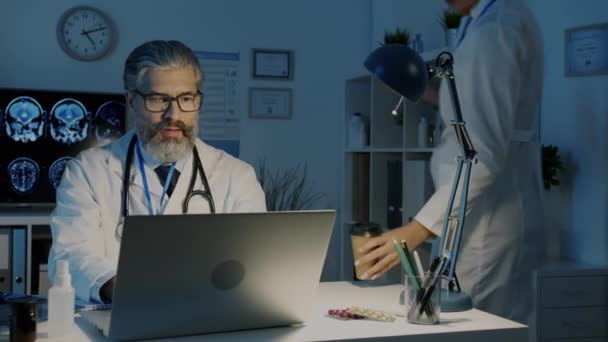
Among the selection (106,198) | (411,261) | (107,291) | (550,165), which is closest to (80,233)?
(106,198)

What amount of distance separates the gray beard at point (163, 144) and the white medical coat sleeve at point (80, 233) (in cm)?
18

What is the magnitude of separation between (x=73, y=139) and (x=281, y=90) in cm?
131

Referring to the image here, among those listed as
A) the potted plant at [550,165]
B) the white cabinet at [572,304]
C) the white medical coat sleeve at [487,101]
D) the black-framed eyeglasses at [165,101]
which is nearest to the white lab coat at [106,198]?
the black-framed eyeglasses at [165,101]

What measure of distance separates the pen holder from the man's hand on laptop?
676 millimetres

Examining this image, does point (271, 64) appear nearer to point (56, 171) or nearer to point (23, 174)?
point (56, 171)

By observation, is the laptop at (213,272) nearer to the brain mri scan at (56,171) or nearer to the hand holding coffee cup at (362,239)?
the hand holding coffee cup at (362,239)

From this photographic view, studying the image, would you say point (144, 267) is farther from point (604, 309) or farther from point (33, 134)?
point (33, 134)

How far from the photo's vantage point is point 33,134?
438 centimetres

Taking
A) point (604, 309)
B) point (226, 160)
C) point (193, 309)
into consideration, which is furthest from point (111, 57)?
point (193, 309)

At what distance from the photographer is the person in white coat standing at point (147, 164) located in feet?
7.24

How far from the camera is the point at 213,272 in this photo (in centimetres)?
146

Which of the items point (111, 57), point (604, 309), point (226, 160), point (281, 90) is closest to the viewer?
point (226, 160)

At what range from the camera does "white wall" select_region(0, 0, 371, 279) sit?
4539 millimetres

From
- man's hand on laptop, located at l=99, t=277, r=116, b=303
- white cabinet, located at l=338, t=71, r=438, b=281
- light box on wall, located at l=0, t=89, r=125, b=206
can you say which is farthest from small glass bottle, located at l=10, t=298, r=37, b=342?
light box on wall, located at l=0, t=89, r=125, b=206
